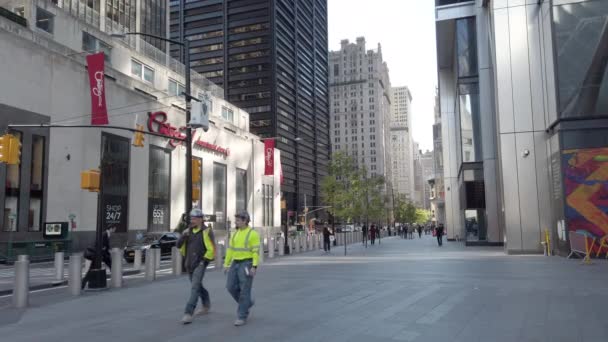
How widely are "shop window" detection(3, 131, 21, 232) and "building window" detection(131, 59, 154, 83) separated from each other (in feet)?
53.8

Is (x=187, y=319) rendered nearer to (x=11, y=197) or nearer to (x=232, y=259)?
(x=232, y=259)

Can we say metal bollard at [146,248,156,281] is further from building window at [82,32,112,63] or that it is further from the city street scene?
building window at [82,32,112,63]

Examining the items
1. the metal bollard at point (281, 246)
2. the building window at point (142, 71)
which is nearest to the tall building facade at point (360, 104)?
the building window at point (142, 71)

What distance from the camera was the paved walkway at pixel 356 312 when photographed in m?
6.80

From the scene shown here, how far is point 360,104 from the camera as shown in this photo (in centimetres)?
16512

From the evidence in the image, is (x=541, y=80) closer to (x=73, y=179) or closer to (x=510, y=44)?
(x=510, y=44)

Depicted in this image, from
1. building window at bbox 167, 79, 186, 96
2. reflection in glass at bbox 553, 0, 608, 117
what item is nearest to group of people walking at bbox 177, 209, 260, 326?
reflection in glass at bbox 553, 0, 608, 117

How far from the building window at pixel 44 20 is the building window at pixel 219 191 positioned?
65.2 feet

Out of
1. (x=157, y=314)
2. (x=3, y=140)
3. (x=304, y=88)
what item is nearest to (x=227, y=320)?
(x=157, y=314)

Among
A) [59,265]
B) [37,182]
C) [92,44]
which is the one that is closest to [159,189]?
[37,182]

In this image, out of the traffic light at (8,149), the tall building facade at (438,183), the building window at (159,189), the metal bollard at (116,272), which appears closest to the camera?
the metal bollard at (116,272)

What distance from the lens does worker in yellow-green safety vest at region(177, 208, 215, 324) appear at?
311 inches

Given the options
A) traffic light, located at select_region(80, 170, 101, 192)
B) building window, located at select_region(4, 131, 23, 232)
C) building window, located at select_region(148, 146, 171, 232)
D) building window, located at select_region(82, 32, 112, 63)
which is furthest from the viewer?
building window, located at select_region(148, 146, 171, 232)

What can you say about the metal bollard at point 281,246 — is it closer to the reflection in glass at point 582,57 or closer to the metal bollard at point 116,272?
the metal bollard at point 116,272
